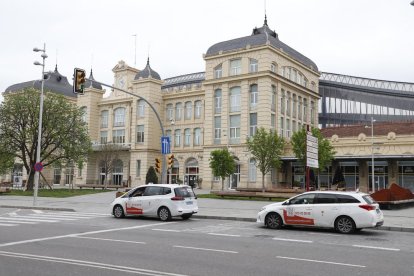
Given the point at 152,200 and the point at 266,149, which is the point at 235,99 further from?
the point at 152,200

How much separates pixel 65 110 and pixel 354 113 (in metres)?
50.1

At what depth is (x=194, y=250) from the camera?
37.3 feet

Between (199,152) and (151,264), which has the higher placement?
(199,152)

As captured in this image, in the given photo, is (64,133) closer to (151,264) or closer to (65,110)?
(65,110)

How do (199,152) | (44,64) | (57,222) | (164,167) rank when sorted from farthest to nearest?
1. (199,152)
2. (44,64)
3. (164,167)
4. (57,222)

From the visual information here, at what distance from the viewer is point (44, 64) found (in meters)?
28.6

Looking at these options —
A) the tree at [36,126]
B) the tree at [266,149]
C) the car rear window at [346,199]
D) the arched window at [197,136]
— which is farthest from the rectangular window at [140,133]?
the car rear window at [346,199]

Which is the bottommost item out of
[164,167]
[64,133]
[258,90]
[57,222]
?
[57,222]

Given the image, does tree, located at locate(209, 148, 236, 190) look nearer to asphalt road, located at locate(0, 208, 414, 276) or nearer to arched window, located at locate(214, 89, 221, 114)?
arched window, located at locate(214, 89, 221, 114)

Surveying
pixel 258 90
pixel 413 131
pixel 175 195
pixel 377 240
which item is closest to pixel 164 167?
pixel 175 195

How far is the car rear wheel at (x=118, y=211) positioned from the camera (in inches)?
811

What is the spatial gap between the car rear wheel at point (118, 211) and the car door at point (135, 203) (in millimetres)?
330

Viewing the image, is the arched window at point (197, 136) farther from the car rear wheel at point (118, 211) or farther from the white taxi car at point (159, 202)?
the white taxi car at point (159, 202)

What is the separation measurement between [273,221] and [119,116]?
53.4 metres
